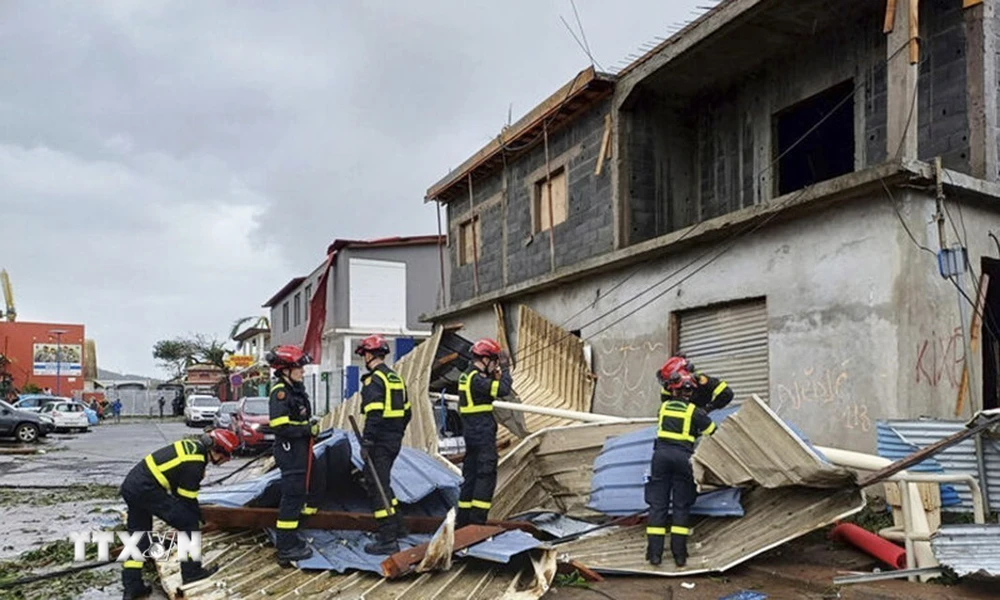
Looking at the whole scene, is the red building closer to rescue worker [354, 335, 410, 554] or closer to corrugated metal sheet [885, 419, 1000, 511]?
rescue worker [354, 335, 410, 554]

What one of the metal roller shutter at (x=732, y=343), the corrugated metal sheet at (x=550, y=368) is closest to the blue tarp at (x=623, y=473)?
the metal roller shutter at (x=732, y=343)

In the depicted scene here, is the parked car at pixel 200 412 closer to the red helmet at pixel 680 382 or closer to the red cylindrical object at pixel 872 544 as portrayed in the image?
the red helmet at pixel 680 382

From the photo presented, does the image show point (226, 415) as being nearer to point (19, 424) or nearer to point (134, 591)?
point (19, 424)

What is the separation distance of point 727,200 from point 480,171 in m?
6.47

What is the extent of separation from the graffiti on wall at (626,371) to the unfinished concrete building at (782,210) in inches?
1.3

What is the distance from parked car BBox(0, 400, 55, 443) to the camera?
23047mm

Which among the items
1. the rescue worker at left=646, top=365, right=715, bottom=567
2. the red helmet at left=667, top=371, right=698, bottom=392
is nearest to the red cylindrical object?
the rescue worker at left=646, top=365, right=715, bottom=567

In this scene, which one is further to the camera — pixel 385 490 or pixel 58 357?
pixel 58 357

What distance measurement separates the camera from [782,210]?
880 cm

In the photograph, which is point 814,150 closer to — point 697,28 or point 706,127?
point 706,127

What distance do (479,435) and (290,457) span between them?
1.70m

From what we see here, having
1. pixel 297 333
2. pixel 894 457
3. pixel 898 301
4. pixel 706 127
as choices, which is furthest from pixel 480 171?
pixel 297 333

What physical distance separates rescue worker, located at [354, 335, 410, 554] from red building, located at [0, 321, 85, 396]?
1670 inches

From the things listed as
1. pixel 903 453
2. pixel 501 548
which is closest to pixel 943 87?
pixel 903 453
